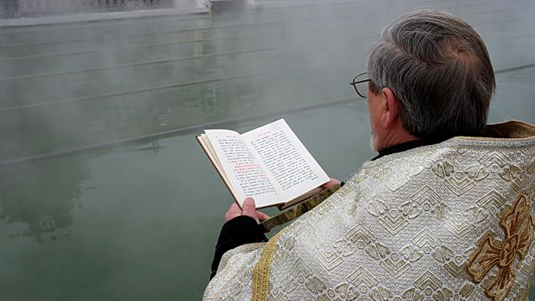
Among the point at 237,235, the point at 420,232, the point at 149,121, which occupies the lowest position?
the point at 149,121

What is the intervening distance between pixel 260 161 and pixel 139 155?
1.90 metres

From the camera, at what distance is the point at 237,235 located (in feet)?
3.55

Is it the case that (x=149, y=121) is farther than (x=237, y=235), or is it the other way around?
(x=149, y=121)

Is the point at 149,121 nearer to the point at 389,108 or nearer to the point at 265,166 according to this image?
the point at 265,166

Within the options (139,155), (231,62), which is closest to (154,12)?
(231,62)

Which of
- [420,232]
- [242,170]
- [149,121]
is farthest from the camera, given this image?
[149,121]

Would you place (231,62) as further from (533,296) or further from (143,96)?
(533,296)

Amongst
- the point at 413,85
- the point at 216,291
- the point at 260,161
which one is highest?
the point at 413,85

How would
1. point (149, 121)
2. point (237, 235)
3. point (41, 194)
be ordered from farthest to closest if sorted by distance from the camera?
point (149, 121) < point (41, 194) < point (237, 235)

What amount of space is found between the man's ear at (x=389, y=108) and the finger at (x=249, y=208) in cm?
39

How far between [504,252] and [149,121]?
3.00 meters

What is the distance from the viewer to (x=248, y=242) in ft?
3.50

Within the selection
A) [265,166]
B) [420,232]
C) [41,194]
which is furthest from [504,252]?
[41,194]

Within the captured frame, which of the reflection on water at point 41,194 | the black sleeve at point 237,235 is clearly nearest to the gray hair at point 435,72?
the black sleeve at point 237,235
